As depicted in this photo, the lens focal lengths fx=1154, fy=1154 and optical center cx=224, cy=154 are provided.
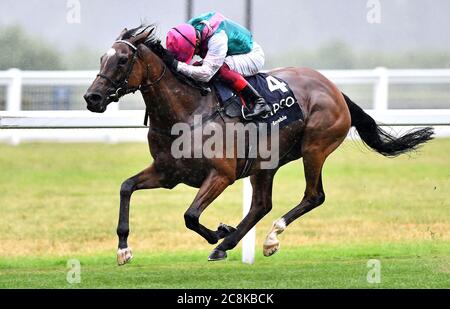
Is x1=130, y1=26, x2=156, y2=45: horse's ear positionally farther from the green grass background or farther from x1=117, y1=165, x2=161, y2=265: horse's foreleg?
the green grass background

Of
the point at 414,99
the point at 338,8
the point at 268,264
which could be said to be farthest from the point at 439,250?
the point at 414,99

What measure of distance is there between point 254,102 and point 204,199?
0.69 metres

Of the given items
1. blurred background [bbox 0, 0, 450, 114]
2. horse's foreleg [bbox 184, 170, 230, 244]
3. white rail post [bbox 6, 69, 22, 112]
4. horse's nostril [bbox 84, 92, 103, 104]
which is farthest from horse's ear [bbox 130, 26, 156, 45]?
white rail post [bbox 6, 69, 22, 112]

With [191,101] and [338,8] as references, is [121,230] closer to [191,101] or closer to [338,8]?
[191,101]

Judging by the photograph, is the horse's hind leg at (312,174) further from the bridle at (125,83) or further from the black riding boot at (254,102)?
the bridle at (125,83)

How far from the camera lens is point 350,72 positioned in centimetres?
1341

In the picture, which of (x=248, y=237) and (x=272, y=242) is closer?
(x=272, y=242)

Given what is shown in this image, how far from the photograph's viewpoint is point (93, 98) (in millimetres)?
6223

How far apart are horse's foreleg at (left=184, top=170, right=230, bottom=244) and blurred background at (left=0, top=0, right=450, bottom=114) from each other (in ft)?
11.8

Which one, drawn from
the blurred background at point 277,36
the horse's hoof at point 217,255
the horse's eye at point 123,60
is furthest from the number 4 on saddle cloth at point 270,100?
the blurred background at point 277,36

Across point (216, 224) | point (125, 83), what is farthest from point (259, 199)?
point (216, 224)

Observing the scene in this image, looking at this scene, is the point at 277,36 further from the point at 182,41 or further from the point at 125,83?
the point at 125,83

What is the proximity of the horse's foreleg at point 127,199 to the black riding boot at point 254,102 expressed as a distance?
0.67m

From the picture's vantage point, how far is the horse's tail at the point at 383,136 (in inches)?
304
